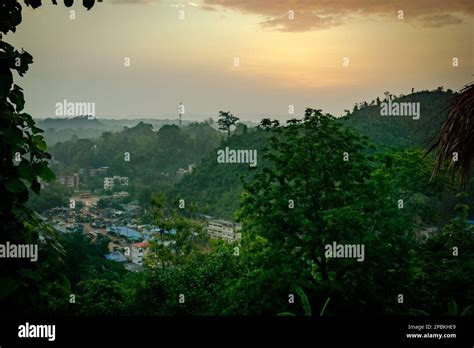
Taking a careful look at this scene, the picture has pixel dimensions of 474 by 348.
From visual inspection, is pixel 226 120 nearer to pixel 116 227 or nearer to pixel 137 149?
pixel 137 149

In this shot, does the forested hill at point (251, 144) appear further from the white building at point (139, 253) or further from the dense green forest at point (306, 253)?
the white building at point (139, 253)

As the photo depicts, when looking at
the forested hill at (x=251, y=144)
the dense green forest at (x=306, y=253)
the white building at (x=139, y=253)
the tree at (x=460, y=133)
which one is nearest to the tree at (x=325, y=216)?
the dense green forest at (x=306, y=253)

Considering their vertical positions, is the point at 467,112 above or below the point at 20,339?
above

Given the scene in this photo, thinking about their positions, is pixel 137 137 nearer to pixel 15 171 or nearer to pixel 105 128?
pixel 105 128

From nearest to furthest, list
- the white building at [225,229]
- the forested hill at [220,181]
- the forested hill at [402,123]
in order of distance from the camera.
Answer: the forested hill at [402,123]
the forested hill at [220,181]
the white building at [225,229]

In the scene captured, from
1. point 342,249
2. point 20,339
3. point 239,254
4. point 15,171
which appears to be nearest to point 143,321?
point 20,339

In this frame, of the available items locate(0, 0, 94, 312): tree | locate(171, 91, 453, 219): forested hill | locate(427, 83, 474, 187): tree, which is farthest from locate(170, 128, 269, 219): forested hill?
locate(0, 0, 94, 312): tree
